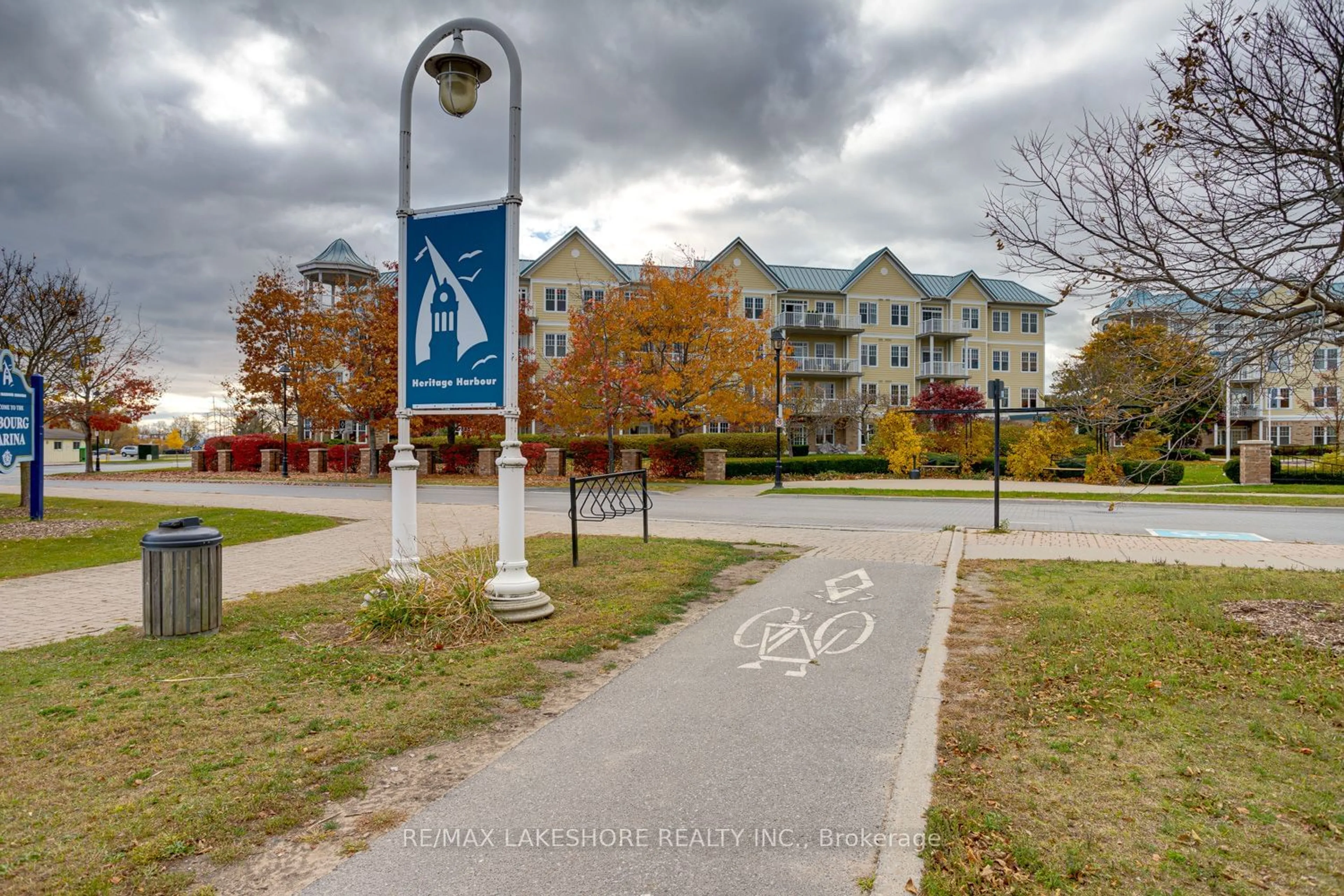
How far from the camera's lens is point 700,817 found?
340cm

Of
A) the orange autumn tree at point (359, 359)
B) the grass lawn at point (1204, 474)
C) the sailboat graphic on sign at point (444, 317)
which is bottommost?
the grass lawn at point (1204, 474)

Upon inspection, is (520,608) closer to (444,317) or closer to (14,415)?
(444,317)

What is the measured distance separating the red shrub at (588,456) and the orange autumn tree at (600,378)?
339mm

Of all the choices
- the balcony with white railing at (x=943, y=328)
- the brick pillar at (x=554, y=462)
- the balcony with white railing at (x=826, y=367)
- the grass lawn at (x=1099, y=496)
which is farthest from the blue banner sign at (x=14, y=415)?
the balcony with white railing at (x=943, y=328)

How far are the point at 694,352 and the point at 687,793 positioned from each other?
27375mm

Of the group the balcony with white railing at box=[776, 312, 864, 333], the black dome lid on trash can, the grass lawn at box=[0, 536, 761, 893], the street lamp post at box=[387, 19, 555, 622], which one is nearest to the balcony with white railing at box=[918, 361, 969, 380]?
the balcony with white railing at box=[776, 312, 864, 333]

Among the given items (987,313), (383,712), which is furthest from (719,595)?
(987,313)

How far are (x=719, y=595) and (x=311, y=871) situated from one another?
564 cm

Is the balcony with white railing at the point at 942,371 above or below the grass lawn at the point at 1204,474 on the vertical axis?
above

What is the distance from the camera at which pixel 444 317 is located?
24.3ft

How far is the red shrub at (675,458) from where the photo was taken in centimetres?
2894

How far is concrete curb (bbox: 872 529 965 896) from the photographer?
2.91 metres

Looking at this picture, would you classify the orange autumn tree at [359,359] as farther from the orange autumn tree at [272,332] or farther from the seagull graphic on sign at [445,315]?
the seagull graphic on sign at [445,315]

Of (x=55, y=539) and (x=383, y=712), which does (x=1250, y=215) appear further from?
(x=55, y=539)
